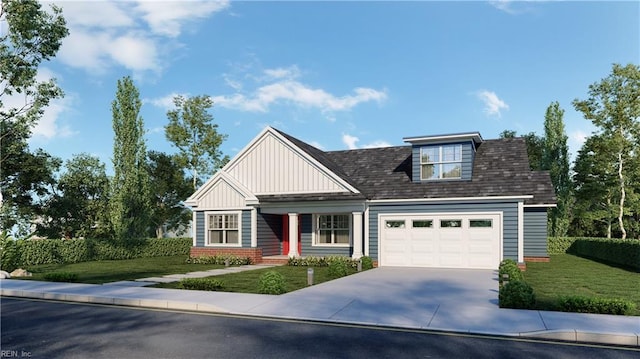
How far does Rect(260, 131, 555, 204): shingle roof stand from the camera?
21422 mm

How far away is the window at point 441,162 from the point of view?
22875 mm

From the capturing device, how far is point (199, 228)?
85.6 feet

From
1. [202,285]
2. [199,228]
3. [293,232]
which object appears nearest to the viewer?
[202,285]

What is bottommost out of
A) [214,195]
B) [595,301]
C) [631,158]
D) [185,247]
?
[185,247]

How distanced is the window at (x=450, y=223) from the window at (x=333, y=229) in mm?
5272

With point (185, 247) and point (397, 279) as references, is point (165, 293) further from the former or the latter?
point (185, 247)

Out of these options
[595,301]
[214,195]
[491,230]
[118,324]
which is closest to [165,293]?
[118,324]

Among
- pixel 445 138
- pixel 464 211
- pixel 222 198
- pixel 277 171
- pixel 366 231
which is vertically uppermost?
pixel 445 138

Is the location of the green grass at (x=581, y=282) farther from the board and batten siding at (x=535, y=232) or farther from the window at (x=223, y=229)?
the window at (x=223, y=229)

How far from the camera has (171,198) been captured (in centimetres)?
5119

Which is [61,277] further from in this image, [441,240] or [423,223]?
[441,240]

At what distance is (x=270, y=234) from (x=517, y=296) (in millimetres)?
16810

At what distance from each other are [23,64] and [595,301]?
30.3 metres

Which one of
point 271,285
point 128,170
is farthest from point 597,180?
point 128,170
